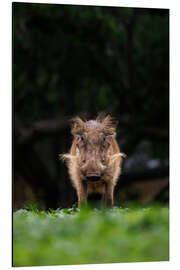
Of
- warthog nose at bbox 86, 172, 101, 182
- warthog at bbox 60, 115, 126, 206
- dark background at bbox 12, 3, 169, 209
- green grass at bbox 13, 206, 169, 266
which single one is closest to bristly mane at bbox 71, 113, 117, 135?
warthog at bbox 60, 115, 126, 206

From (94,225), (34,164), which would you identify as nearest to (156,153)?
(34,164)

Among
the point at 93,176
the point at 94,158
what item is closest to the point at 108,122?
the point at 94,158

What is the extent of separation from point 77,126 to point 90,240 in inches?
57.6

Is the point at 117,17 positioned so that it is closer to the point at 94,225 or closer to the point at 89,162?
the point at 89,162

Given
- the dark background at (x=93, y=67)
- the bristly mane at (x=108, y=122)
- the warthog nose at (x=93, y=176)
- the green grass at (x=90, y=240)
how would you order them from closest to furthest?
1. the green grass at (x=90, y=240)
2. the warthog nose at (x=93, y=176)
3. the bristly mane at (x=108, y=122)
4. the dark background at (x=93, y=67)

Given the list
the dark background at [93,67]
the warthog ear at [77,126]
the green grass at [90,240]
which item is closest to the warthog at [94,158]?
the warthog ear at [77,126]

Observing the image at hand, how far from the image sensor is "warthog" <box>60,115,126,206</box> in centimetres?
525

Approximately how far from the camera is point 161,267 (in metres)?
5.05

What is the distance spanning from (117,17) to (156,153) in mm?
2965

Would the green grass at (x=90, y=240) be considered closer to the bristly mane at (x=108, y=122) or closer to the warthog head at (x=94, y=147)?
the warthog head at (x=94, y=147)

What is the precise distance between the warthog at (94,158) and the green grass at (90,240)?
0.51 meters

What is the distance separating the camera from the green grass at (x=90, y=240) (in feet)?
14.6

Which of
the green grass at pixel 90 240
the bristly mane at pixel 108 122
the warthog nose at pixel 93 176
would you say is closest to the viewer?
the green grass at pixel 90 240

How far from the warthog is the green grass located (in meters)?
A: 0.51
